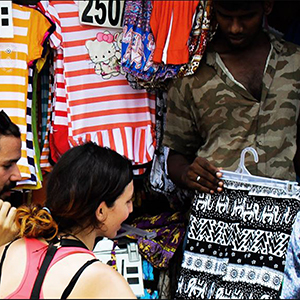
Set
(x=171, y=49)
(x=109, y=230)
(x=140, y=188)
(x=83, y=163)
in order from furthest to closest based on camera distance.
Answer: (x=140, y=188)
(x=171, y=49)
(x=109, y=230)
(x=83, y=163)

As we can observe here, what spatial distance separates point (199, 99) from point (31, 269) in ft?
5.55

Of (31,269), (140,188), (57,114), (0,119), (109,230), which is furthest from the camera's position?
(140,188)

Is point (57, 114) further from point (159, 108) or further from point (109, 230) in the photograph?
point (109, 230)

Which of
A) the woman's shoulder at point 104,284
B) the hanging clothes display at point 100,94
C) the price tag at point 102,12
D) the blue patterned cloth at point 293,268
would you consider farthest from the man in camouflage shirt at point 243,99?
the woman's shoulder at point 104,284

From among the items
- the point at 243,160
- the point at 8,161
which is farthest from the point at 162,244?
the point at 8,161

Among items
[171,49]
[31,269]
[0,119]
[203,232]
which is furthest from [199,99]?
[31,269]

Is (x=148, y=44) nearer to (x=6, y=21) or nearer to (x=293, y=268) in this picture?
(x=6, y=21)

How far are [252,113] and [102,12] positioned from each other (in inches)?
48.1

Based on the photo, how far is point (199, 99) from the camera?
3.55 metres

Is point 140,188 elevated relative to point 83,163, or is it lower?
lower

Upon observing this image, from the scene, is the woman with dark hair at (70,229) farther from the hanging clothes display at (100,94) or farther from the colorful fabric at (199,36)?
the hanging clothes display at (100,94)

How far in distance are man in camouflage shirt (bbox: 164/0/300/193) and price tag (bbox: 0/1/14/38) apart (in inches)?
44.3

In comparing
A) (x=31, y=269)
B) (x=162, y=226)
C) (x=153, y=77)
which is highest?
(x=153, y=77)

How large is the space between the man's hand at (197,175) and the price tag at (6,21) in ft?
4.29
